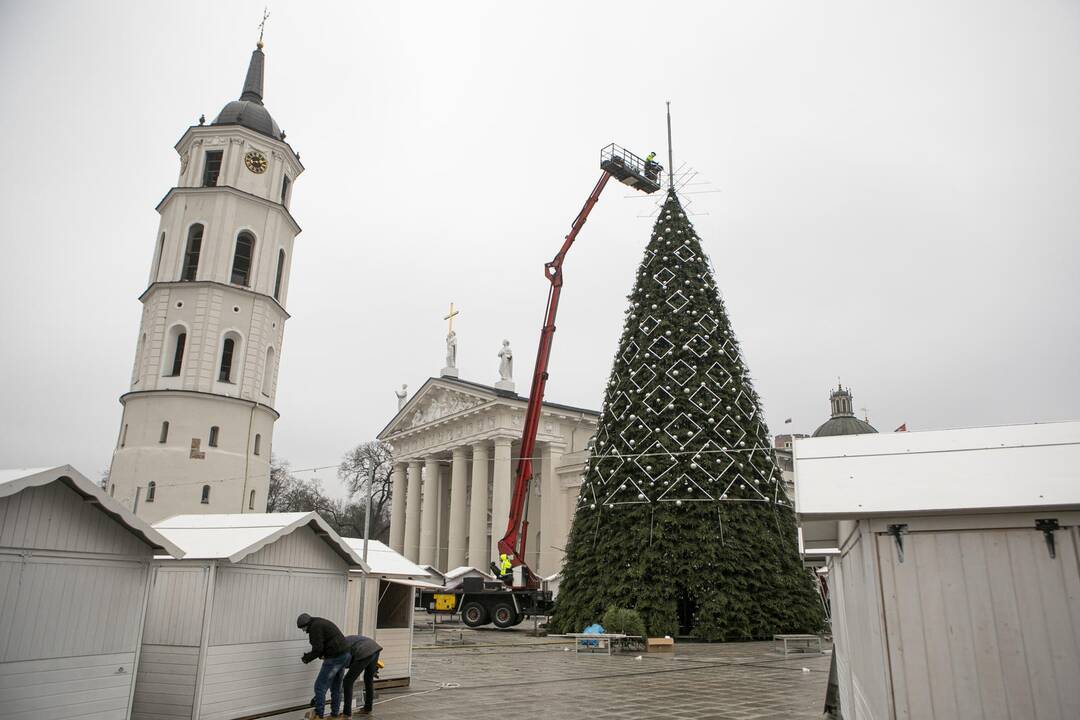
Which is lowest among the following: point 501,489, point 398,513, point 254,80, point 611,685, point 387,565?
point 611,685

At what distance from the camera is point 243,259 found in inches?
1307

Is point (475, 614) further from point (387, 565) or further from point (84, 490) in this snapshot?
point (84, 490)

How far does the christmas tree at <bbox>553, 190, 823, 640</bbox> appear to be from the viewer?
67.9ft

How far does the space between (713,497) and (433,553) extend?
3021 cm

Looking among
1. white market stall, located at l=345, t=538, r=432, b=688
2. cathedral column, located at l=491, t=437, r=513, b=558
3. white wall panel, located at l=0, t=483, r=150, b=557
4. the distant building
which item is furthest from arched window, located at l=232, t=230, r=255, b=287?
the distant building

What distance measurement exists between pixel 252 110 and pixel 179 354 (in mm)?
12678

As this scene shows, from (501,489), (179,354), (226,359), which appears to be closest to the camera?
(179,354)

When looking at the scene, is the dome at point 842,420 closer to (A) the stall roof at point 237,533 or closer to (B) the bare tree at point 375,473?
(B) the bare tree at point 375,473

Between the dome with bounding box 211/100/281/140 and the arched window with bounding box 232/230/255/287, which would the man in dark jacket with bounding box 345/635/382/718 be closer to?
the arched window with bounding box 232/230/255/287

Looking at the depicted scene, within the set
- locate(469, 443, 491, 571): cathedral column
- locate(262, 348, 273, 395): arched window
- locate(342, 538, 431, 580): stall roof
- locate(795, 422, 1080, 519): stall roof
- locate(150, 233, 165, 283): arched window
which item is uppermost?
locate(150, 233, 165, 283): arched window

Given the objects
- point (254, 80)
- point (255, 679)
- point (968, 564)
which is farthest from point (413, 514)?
point (968, 564)

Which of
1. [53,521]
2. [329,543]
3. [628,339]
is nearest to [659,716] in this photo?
[329,543]

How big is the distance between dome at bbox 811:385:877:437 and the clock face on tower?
2371 inches

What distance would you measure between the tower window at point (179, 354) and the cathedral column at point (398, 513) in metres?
23.6
